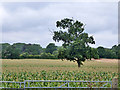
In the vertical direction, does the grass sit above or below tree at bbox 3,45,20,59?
below

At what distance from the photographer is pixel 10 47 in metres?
77.9

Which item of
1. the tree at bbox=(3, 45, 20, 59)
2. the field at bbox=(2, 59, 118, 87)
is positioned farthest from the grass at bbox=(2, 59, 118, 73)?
the tree at bbox=(3, 45, 20, 59)

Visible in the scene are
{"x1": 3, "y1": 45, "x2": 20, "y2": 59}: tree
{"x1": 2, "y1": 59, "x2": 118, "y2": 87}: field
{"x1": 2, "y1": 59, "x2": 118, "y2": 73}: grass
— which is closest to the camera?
{"x1": 2, "y1": 59, "x2": 118, "y2": 87}: field

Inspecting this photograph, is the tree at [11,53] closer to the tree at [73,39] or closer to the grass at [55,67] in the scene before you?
the grass at [55,67]

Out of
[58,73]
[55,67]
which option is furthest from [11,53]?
[58,73]

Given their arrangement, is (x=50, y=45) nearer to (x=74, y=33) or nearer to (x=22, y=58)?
(x=22, y=58)

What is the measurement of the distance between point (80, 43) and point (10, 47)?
44790mm

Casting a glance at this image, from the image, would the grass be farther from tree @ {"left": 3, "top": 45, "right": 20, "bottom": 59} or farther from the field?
tree @ {"left": 3, "top": 45, "right": 20, "bottom": 59}

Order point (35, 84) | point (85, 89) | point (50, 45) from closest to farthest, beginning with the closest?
point (85, 89), point (35, 84), point (50, 45)

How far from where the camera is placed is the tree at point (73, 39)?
124 feet

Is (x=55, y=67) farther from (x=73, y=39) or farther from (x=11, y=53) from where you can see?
(x=11, y=53)

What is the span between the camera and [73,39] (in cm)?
3841

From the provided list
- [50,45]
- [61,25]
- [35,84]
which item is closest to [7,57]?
[50,45]

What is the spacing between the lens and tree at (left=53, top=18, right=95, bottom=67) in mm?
37875
